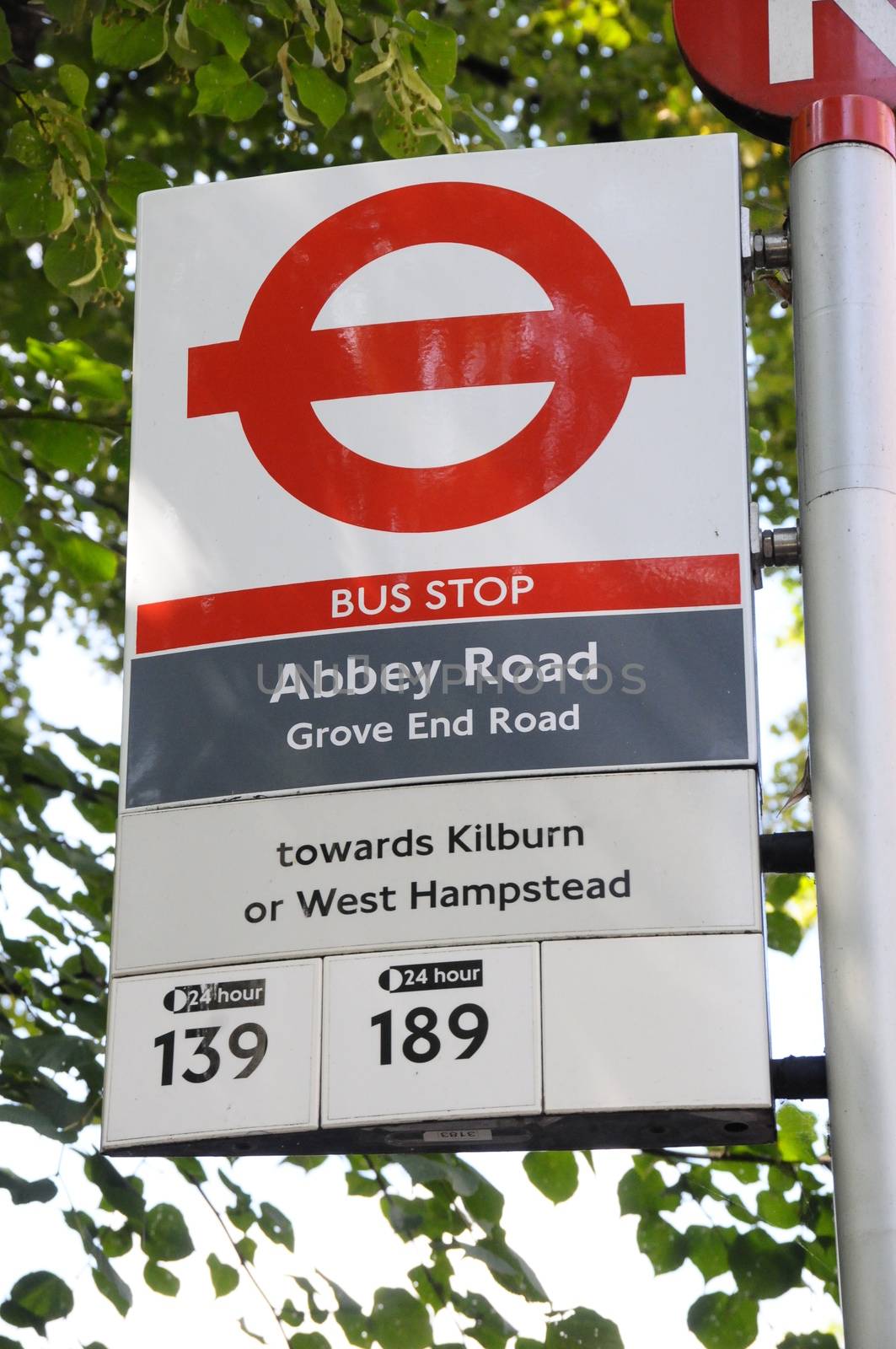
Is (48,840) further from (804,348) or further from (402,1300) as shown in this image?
(804,348)

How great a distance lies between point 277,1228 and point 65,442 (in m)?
1.86

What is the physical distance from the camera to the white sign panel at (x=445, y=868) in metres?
2.27

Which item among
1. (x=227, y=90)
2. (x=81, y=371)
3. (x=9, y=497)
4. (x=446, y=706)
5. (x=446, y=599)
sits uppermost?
(x=227, y=90)

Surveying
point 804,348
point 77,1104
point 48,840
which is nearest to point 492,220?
point 804,348

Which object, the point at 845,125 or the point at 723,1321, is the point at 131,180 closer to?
the point at 845,125

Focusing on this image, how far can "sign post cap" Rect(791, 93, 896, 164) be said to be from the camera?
102 inches

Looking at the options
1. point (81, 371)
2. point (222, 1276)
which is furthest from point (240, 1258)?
point (81, 371)

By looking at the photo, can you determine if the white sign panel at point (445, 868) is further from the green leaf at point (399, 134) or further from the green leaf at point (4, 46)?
the green leaf at point (4, 46)

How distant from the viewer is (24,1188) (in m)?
3.74

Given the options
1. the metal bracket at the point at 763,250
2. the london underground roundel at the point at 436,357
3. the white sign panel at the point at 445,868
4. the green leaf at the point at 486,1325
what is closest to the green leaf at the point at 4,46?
the london underground roundel at the point at 436,357

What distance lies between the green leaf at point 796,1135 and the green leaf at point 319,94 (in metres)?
2.44

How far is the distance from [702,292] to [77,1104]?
2.23 meters

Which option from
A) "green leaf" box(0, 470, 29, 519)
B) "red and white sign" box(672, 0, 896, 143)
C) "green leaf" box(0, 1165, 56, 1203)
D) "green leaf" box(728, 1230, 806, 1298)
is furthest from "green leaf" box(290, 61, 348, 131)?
"green leaf" box(728, 1230, 806, 1298)

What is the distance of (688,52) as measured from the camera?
9.00 feet
